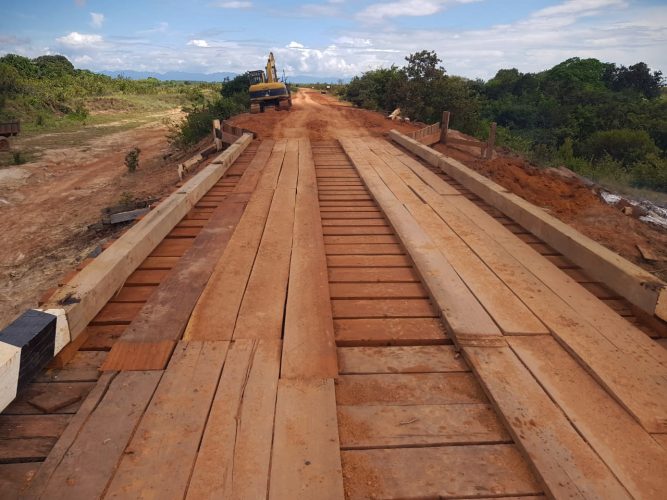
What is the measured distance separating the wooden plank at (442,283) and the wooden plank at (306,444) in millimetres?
891

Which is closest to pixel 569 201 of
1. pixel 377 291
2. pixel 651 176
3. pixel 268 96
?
pixel 377 291

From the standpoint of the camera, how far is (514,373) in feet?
6.68

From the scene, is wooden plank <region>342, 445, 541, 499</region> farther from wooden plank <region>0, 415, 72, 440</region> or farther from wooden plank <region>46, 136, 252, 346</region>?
wooden plank <region>46, 136, 252, 346</region>

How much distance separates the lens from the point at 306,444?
1617 mm

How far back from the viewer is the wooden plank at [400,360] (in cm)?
214

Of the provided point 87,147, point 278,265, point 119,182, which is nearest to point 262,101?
point 87,147

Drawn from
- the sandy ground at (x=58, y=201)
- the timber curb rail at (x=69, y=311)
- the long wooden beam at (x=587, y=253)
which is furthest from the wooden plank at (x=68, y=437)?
the sandy ground at (x=58, y=201)

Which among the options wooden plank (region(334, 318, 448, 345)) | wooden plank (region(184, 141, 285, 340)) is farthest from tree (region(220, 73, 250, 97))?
wooden plank (region(334, 318, 448, 345))

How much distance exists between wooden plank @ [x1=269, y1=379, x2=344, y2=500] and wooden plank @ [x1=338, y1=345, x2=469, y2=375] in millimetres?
259

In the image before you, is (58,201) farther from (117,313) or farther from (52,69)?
(52,69)

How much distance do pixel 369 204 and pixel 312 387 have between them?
10.8 feet

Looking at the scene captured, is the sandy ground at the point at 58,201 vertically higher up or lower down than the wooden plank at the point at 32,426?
lower down

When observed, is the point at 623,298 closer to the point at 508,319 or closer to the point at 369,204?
the point at 508,319

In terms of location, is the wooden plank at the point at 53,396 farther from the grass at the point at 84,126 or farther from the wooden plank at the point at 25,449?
the grass at the point at 84,126
